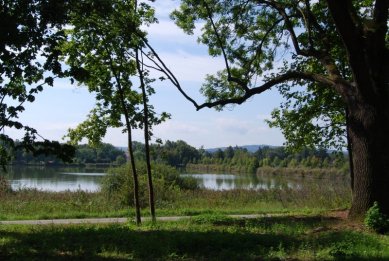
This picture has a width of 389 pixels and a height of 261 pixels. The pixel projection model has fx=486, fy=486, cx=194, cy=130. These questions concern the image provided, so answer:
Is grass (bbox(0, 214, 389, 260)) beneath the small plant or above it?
beneath

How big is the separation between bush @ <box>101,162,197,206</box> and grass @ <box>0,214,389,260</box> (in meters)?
13.6

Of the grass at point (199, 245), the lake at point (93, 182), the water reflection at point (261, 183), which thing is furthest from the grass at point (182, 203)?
the grass at point (199, 245)

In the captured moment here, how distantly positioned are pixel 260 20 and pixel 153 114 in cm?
677

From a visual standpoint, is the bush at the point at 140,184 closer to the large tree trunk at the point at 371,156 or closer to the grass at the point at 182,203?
the grass at the point at 182,203

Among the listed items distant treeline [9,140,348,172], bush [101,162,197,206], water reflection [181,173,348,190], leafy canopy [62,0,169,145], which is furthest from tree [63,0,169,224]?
distant treeline [9,140,348,172]

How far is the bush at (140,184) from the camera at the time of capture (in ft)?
80.5

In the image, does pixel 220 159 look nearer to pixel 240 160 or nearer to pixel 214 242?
pixel 240 160

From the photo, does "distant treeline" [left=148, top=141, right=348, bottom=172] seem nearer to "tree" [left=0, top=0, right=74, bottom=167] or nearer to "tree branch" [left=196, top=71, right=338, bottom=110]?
"tree branch" [left=196, top=71, right=338, bottom=110]

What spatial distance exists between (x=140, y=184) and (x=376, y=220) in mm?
15532

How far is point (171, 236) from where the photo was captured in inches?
379

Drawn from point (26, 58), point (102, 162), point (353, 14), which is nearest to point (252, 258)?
point (26, 58)

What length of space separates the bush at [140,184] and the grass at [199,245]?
1360 cm

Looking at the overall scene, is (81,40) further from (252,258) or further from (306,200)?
(306,200)

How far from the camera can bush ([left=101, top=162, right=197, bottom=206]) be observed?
2455 centimetres
